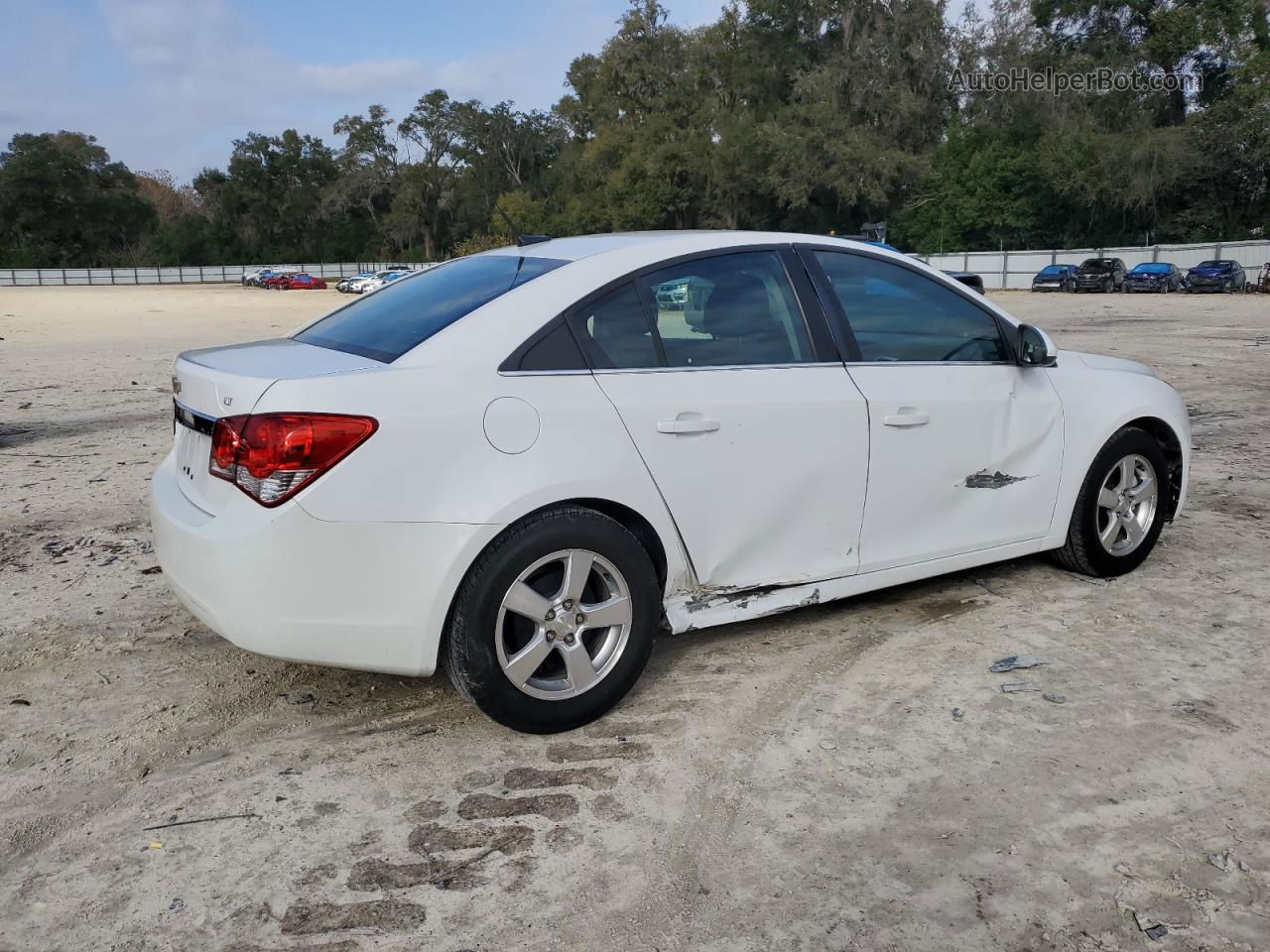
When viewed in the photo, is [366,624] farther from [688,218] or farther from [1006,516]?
[688,218]

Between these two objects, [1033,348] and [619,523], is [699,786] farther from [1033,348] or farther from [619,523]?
[1033,348]

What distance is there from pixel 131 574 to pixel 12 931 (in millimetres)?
2994

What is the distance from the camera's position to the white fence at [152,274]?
79.1 m

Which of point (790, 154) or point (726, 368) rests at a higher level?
point (790, 154)

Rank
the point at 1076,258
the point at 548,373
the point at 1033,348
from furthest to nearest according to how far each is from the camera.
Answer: the point at 1076,258
the point at 1033,348
the point at 548,373

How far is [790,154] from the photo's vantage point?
64188 mm

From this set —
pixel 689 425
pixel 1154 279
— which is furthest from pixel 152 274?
pixel 689 425

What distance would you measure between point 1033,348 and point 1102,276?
4142 centimetres

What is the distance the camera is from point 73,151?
3580 inches

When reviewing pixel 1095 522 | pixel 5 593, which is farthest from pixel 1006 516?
pixel 5 593

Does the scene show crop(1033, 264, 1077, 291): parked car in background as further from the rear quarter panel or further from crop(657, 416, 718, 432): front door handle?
the rear quarter panel

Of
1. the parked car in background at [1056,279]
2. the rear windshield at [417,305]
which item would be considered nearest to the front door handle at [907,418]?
the rear windshield at [417,305]

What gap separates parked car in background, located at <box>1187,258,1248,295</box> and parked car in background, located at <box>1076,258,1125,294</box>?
2623 mm
